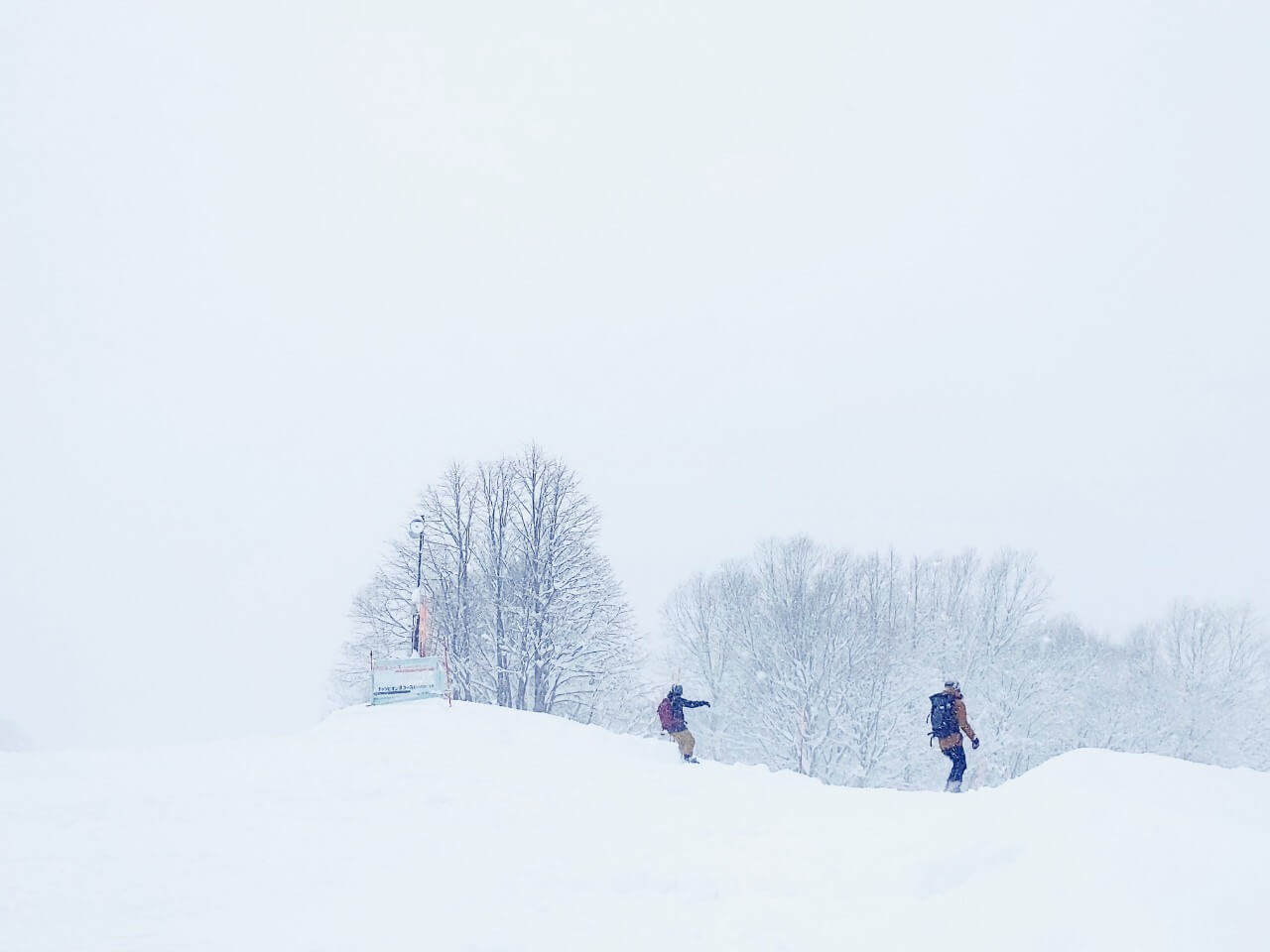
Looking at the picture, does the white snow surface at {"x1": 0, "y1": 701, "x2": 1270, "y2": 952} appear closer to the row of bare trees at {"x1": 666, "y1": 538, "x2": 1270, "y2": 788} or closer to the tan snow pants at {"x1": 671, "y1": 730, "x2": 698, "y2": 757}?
the tan snow pants at {"x1": 671, "y1": 730, "x2": 698, "y2": 757}

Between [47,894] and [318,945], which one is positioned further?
[47,894]

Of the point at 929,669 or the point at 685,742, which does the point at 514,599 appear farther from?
the point at 929,669

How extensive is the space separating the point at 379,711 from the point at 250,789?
6.94 meters

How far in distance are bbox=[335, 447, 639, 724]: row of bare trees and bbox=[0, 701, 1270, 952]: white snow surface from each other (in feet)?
70.2

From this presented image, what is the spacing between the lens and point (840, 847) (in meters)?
7.99

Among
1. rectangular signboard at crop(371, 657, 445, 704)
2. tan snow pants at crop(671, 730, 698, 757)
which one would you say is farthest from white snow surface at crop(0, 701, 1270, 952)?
rectangular signboard at crop(371, 657, 445, 704)

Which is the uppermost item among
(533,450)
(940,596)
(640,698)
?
(533,450)

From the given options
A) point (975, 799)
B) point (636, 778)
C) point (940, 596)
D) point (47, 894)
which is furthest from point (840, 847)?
point (940, 596)

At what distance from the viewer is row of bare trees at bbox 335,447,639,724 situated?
32562mm

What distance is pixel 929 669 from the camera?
38562 millimetres

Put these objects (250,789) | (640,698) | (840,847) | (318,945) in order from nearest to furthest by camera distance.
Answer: (318,945) → (840,847) → (250,789) → (640,698)

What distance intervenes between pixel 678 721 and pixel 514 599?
1762 centimetres

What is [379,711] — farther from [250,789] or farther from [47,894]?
[47,894]

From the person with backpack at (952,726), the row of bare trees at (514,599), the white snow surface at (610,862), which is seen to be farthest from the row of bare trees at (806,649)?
the white snow surface at (610,862)
